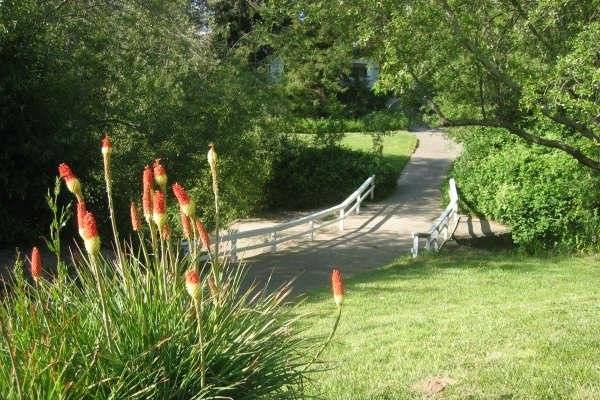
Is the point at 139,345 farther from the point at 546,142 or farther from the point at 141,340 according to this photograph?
the point at 546,142

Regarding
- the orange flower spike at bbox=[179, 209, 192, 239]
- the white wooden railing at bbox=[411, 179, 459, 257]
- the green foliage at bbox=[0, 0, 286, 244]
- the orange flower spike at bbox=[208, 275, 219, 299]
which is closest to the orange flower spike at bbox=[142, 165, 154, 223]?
the orange flower spike at bbox=[179, 209, 192, 239]

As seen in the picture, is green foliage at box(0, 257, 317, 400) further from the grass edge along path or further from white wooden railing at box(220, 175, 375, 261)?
the grass edge along path

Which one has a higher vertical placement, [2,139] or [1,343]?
[2,139]

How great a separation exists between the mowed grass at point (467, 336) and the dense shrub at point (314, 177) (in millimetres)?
12767

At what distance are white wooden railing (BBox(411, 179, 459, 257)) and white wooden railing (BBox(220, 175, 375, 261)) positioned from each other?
287 centimetres

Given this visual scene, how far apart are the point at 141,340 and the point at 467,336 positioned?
14.7 ft

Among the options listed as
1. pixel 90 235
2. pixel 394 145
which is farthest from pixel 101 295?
pixel 394 145

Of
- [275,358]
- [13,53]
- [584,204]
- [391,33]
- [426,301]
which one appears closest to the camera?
[275,358]

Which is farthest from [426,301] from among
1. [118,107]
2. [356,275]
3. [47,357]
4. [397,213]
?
[397,213]

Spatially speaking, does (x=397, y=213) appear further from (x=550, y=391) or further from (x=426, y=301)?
(x=550, y=391)

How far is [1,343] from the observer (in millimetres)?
3111

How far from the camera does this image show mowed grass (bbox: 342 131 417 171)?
102 feet

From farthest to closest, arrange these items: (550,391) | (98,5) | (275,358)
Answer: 1. (98,5)
2. (550,391)
3. (275,358)

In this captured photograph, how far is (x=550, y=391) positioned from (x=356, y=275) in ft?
27.9
